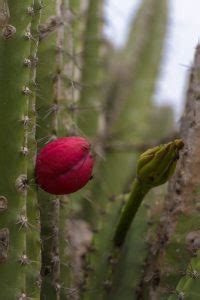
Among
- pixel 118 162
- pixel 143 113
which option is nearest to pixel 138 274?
pixel 118 162

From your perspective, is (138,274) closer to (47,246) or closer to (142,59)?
(47,246)

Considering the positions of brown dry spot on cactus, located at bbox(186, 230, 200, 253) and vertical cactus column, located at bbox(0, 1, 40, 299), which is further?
brown dry spot on cactus, located at bbox(186, 230, 200, 253)

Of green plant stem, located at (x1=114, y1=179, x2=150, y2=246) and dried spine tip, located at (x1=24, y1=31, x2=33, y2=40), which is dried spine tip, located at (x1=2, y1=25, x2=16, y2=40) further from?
green plant stem, located at (x1=114, y1=179, x2=150, y2=246)

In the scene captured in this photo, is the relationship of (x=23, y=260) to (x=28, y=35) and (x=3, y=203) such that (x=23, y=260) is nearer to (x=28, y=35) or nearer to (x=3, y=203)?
(x=3, y=203)

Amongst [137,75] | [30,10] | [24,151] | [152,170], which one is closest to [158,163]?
[152,170]

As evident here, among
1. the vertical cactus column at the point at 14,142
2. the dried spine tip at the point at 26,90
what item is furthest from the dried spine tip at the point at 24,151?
the dried spine tip at the point at 26,90

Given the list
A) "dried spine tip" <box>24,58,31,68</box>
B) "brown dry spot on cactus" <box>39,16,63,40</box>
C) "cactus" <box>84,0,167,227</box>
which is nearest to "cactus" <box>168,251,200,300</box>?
"dried spine tip" <box>24,58,31,68</box>
